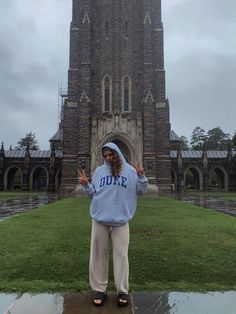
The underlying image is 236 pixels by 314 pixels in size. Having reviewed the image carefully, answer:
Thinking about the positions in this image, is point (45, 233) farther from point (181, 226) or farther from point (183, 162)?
point (183, 162)

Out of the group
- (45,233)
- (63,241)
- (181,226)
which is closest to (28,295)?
(63,241)

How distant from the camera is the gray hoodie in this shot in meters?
4.31

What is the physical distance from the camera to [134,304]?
4.05m

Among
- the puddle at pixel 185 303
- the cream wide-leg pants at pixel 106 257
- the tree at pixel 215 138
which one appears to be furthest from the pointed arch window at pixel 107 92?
the tree at pixel 215 138

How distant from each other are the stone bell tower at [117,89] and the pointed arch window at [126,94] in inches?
3.7

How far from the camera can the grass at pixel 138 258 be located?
4770 mm

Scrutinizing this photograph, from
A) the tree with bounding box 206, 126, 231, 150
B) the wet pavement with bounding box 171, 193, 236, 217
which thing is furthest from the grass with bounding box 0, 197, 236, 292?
the tree with bounding box 206, 126, 231, 150

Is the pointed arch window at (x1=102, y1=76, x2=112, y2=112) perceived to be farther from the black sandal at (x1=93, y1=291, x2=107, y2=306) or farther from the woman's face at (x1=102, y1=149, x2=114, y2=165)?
the black sandal at (x1=93, y1=291, x2=107, y2=306)

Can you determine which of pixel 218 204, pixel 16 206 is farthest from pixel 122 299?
pixel 218 204

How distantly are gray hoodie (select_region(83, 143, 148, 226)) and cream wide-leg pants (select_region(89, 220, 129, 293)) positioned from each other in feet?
0.35

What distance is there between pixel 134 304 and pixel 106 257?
1.98ft

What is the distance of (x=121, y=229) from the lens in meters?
4.31

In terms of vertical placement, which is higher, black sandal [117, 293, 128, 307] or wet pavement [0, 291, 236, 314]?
black sandal [117, 293, 128, 307]

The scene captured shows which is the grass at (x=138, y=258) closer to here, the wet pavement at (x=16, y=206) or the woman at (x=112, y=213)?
the woman at (x=112, y=213)
